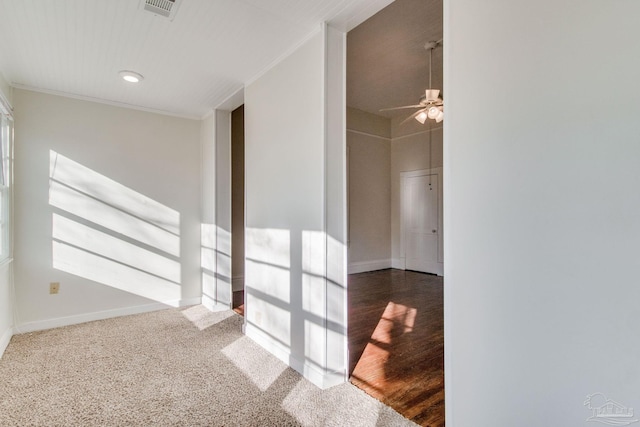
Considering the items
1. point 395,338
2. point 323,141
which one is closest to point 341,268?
point 323,141

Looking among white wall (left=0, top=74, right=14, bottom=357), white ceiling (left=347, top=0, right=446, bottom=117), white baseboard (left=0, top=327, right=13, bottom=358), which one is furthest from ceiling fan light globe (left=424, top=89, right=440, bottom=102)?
white baseboard (left=0, top=327, right=13, bottom=358)

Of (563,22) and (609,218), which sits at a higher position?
(563,22)

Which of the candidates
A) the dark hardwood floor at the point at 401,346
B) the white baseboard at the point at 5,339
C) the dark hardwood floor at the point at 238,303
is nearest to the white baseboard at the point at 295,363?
the dark hardwood floor at the point at 401,346

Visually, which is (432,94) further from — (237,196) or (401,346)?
(237,196)

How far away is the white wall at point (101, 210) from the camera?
335cm

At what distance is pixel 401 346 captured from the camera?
2934 millimetres

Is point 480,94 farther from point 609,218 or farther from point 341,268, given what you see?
point 341,268

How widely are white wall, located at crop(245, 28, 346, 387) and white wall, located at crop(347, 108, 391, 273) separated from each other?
10.7 ft

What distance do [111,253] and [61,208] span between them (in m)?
0.68

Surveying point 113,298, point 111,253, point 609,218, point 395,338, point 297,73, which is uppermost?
point 297,73

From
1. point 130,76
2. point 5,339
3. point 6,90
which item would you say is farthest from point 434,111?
point 5,339

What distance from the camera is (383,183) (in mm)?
6680

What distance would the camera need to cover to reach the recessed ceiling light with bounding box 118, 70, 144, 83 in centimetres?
297

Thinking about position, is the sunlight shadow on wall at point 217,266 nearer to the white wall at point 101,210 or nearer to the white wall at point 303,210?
the white wall at point 101,210
